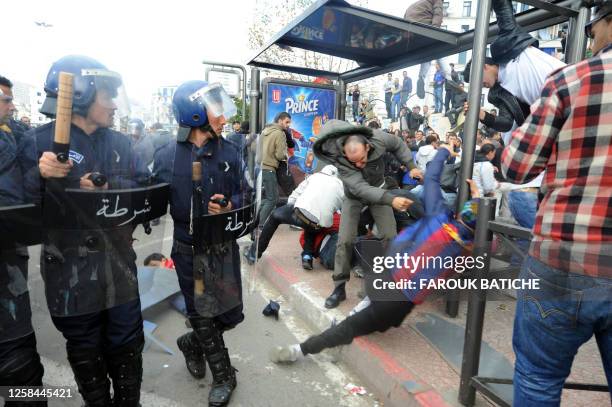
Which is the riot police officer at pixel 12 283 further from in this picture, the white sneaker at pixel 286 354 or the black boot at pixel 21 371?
the white sneaker at pixel 286 354

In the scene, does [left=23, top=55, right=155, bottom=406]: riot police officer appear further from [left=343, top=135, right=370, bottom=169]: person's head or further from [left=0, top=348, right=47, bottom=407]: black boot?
[left=343, top=135, right=370, bottom=169]: person's head

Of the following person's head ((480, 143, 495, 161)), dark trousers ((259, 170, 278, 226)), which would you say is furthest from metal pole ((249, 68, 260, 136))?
person's head ((480, 143, 495, 161))

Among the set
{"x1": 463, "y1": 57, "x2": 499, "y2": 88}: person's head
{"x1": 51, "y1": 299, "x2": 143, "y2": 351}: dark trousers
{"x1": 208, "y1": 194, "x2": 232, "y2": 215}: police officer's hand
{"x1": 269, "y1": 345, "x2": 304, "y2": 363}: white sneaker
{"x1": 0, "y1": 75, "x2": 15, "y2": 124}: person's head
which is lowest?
{"x1": 269, "y1": 345, "x2": 304, "y2": 363}: white sneaker

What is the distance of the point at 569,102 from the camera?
1.32 meters

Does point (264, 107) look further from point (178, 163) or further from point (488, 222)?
point (488, 222)

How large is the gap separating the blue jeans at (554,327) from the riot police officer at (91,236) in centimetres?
167

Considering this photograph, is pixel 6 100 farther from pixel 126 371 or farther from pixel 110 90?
pixel 126 371

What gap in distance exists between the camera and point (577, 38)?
3.07 m

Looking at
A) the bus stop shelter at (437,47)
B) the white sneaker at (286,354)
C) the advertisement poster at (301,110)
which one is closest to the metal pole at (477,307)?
the bus stop shelter at (437,47)

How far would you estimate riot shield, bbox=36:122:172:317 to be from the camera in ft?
5.41

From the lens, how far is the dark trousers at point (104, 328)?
1.88m

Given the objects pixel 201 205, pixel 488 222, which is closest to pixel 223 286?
pixel 201 205

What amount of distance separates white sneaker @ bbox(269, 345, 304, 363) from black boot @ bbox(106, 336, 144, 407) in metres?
1.01

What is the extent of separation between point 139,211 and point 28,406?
1029mm
